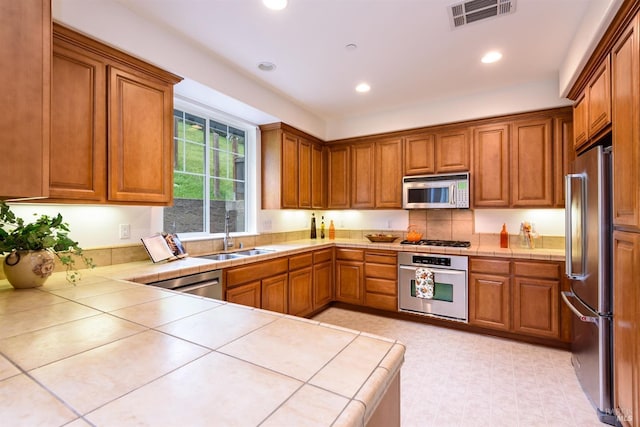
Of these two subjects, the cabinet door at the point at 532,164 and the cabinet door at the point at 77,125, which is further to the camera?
the cabinet door at the point at 532,164

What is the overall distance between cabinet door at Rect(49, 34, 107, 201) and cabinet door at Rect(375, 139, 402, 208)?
306 centimetres

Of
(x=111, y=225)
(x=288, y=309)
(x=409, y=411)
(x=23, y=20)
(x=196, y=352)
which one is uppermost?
(x=23, y=20)

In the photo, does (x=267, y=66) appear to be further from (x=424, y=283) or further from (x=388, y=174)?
(x=424, y=283)

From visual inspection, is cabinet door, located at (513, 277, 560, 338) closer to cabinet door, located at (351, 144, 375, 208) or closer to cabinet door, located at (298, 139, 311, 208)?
cabinet door, located at (351, 144, 375, 208)

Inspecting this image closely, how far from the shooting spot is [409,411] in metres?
1.97

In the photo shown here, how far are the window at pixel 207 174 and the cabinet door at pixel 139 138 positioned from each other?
57 cm

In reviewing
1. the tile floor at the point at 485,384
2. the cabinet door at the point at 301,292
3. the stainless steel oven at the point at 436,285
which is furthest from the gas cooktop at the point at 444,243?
the cabinet door at the point at 301,292

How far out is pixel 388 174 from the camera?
4.04 meters

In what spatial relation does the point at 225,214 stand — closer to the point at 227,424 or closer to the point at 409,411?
the point at 409,411

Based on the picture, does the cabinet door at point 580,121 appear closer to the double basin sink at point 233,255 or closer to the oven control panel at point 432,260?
the oven control panel at point 432,260

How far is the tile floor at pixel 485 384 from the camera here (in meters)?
1.90

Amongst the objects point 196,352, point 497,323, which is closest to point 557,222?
point 497,323

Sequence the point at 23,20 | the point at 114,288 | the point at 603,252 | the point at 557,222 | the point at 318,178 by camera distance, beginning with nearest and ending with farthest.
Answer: the point at 23,20, the point at 114,288, the point at 603,252, the point at 557,222, the point at 318,178

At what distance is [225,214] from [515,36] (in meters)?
Result: 3.12
